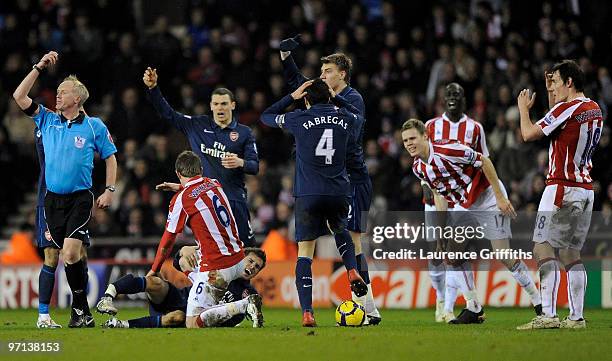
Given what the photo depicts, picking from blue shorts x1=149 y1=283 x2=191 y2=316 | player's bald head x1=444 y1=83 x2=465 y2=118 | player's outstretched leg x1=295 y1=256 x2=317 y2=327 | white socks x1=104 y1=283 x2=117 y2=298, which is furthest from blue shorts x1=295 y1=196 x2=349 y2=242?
player's bald head x1=444 y1=83 x2=465 y2=118

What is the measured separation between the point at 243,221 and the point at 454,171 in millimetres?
2323

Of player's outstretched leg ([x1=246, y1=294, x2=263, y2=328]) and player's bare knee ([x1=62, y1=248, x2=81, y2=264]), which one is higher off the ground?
player's bare knee ([x1=62, y1=248, x2=81, y2=264])

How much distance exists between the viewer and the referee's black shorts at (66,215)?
11.0 m

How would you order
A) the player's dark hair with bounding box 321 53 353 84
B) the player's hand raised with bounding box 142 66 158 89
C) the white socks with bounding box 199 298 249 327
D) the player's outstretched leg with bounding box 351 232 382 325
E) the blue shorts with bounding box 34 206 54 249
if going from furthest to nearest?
the player's hand raised with bounding box 142 66 158 89 < the player's dark hair with bounding box 321 53 353 84 < the player's outstretched leg with bounding box 351 232 382 325 < the blue shorts with bounding box 34 206 54 249 < the white socks with bounding box 199 298 249 327

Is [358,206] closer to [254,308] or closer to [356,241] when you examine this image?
[356,241]

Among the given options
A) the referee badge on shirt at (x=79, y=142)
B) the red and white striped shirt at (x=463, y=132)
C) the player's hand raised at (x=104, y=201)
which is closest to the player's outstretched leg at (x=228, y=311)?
the player's hand raised at (x=104, y=201)

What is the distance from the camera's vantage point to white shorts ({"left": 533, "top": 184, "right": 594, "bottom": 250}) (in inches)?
405

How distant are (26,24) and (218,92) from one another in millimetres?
10714

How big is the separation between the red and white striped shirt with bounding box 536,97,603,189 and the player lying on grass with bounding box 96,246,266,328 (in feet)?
10.1

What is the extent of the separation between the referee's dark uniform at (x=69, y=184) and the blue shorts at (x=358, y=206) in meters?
2.70

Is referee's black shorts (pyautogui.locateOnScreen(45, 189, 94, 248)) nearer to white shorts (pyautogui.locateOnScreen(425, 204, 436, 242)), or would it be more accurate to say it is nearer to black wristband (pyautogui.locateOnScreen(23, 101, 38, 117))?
black wristband (pyautogui.locateOnScreen(23, 101, 38, 117))

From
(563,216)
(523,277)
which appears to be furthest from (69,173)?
(523,277)

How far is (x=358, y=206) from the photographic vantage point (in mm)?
11938

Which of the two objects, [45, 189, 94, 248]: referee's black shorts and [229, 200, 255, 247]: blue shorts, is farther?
[229, 200, 255, 247]: blue shorts
